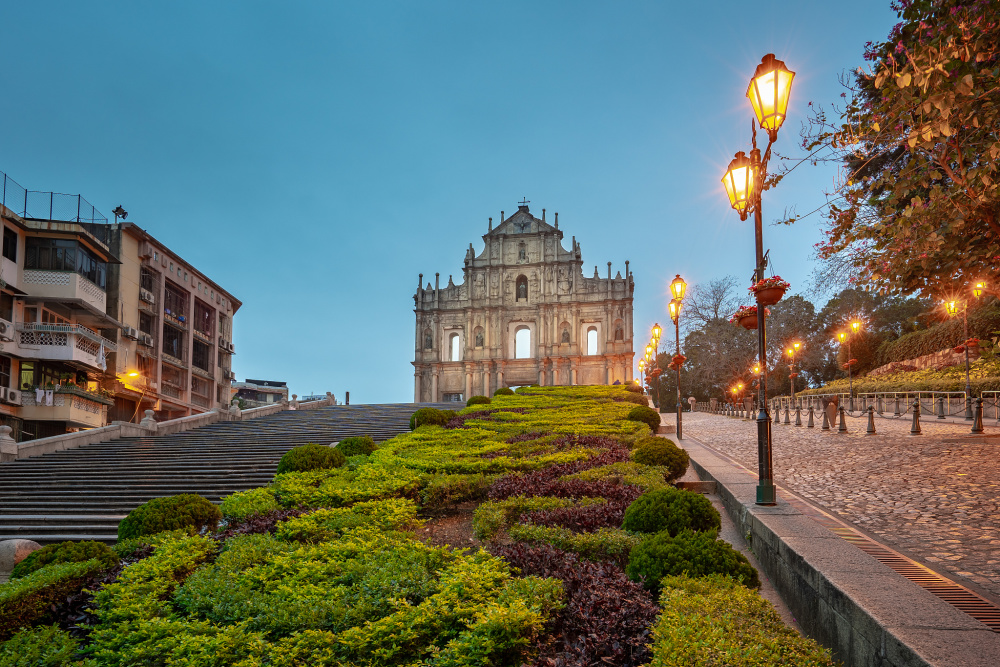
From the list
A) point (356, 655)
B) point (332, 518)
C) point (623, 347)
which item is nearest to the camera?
point (356, 655)

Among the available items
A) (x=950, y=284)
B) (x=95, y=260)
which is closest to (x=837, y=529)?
(x=950, y=284)

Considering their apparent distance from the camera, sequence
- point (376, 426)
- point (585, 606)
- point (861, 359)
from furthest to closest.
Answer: point (861, 359) → point (376, 426) → point (585, 606)

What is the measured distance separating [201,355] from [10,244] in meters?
16.6

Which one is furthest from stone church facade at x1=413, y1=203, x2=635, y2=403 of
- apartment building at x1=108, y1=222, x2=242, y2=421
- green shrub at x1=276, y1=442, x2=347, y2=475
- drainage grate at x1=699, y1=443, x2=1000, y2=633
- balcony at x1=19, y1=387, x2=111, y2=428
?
drainage grate at x1=699, y1=443, x2=1000, y2=633

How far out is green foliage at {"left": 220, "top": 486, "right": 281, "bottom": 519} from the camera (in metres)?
8.59

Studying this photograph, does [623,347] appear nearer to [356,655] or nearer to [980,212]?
[980,212]

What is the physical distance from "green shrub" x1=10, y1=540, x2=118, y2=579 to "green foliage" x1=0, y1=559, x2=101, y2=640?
35cm

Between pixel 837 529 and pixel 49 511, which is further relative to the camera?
pixel 49 511

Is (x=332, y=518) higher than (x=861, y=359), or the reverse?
(x=861, y=359)

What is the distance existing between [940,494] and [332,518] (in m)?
8.01

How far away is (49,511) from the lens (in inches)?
483

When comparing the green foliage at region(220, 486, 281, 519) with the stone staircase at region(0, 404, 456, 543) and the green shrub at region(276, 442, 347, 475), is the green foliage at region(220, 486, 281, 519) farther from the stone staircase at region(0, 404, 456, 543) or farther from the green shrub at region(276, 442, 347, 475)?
the stone staircase at region(0, 404, 456, 543)

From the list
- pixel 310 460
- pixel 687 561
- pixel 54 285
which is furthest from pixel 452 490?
pixel 54 285

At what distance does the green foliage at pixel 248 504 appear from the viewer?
859 cm
